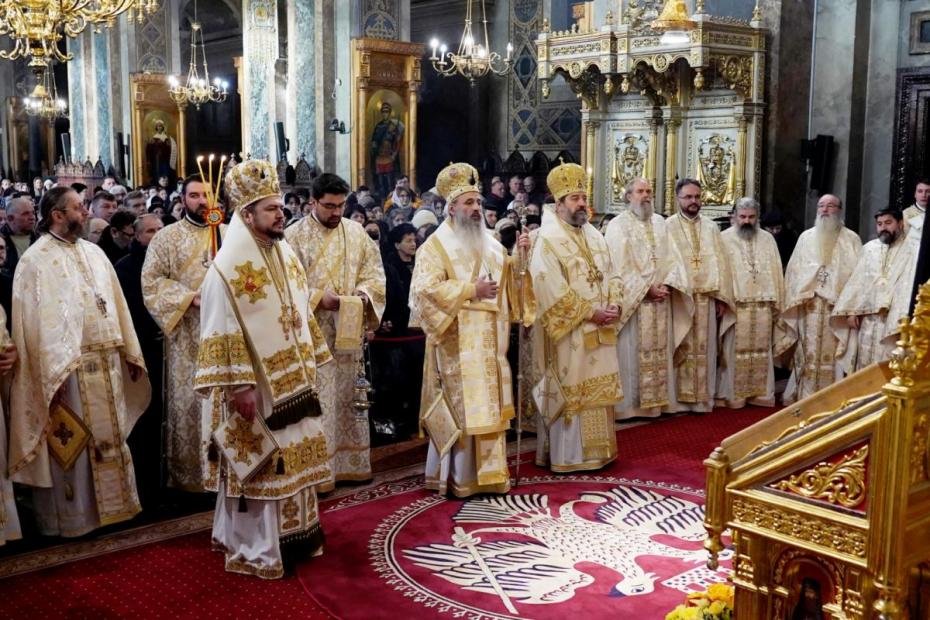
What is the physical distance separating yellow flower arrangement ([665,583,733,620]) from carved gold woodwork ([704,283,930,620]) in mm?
442

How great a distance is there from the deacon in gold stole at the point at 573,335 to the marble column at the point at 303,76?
10105 mm

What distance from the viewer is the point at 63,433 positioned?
505cm

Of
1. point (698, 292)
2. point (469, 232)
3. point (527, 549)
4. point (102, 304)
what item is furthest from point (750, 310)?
point (102, 304)

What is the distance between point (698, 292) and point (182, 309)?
4101mm

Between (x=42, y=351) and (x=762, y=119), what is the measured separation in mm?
8283

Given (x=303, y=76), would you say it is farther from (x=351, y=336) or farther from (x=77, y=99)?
(x=351, y=336)

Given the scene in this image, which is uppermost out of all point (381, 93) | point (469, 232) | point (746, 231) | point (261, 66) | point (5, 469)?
point (261, 66)

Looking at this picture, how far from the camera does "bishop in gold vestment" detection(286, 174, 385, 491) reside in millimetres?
5660

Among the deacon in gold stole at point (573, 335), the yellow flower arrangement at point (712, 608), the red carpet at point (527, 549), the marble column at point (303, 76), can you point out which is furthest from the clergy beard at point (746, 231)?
the marble column at point (303, 76)

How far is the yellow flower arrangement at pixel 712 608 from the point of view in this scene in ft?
10.7

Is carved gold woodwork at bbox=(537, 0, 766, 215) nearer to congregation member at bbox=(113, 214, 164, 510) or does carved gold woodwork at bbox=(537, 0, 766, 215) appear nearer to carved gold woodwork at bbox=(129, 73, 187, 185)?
congregation member at bbox=(113, 214, 164, 510)

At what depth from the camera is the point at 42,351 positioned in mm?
4879

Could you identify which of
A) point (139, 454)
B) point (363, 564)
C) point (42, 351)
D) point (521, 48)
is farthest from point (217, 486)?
point (521, 48)

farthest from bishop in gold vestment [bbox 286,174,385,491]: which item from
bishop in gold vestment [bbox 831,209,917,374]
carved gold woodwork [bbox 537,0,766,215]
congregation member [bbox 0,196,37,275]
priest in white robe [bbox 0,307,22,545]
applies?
carved gold woodwork [bbox 537,0,766,215]
